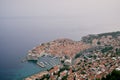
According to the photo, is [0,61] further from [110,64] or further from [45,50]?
[110,64]

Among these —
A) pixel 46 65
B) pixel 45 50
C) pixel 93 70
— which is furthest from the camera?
pixel 45 50

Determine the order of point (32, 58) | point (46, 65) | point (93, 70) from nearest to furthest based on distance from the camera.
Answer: point (93, 70)
point (46, 65)
point (32, 58)

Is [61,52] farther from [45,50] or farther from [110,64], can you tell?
[110,64]

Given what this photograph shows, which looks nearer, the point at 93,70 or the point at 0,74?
the point at 93,70

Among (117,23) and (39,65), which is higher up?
(117,23)

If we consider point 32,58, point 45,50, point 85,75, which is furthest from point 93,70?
point 45,50

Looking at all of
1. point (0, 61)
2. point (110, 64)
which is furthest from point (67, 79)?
point (0, 61)
